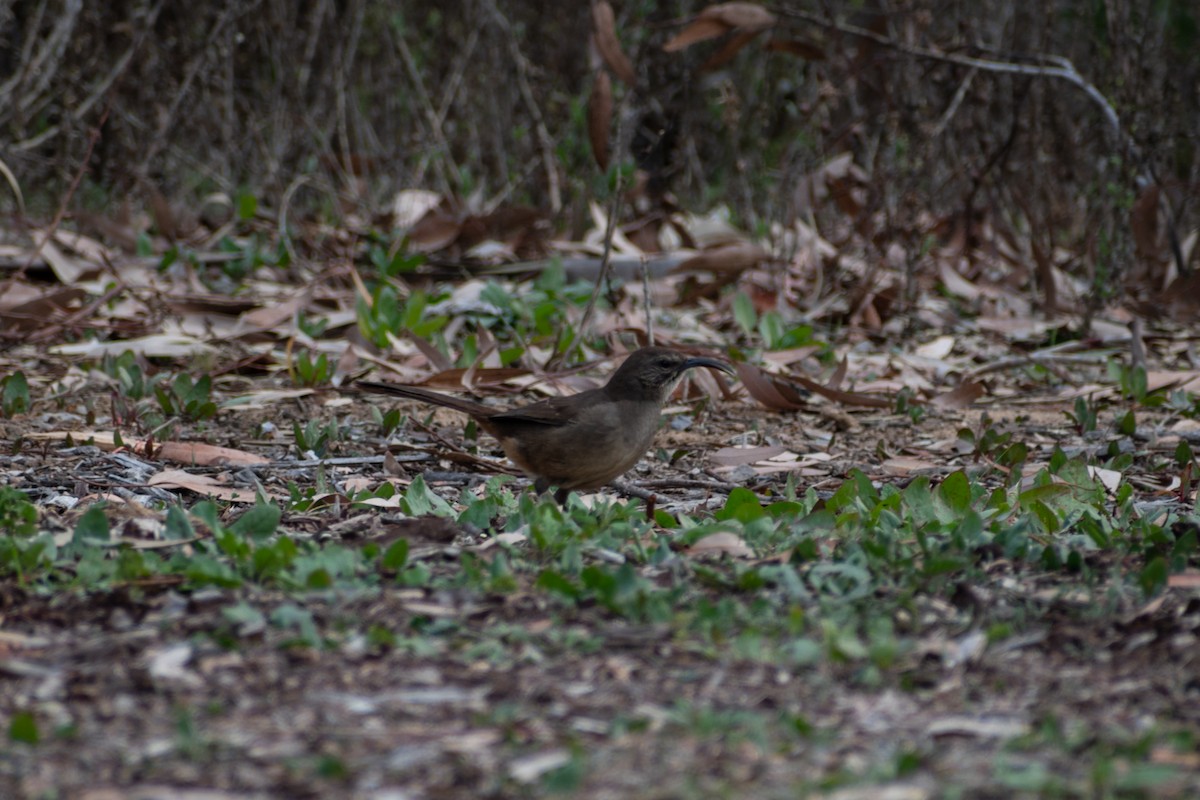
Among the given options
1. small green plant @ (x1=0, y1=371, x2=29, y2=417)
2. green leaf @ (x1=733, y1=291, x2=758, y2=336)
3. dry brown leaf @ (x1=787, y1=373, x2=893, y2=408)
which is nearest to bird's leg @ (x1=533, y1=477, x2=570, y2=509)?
dry brown leaf @ (x1=787, y1=373, x2=893, y2=408)

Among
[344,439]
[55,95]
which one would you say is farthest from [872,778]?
[55,95]

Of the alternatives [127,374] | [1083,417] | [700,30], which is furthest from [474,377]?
[700,30]

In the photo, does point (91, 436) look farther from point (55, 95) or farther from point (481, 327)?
point (55, 95)

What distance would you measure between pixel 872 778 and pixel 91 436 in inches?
147

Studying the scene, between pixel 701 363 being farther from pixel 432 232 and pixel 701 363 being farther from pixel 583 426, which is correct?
pixel 432 232

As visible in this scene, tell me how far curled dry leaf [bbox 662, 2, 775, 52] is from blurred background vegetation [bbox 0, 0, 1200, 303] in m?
0.25

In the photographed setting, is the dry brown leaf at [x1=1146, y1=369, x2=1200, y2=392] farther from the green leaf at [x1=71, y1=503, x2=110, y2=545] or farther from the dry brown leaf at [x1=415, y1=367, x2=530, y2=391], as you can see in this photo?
the green leaf at [x1=71, y1=503, x2=110, y2=545]

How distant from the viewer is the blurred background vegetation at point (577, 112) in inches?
318

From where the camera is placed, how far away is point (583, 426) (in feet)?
15.5

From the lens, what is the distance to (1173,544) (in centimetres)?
352

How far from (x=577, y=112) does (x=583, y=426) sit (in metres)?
4.58

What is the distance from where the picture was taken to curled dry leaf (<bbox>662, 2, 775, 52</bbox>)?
752 cm

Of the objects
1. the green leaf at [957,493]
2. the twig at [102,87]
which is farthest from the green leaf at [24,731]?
the twig at [102,87]

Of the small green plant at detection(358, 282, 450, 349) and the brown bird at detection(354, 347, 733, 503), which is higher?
the brown bird at detection(354, 347, 733, 503)
